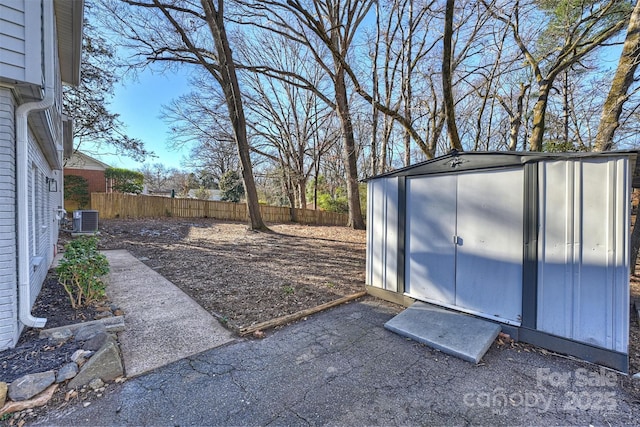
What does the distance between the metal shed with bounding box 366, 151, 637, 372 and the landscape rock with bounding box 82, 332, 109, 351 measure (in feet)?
10.7

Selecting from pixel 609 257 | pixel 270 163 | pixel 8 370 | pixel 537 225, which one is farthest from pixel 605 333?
pixel 270 163

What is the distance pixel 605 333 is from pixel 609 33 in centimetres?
716

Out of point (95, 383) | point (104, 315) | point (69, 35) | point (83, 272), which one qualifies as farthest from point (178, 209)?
point (95, 383)

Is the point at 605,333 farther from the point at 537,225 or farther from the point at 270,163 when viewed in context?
the point at 270,163

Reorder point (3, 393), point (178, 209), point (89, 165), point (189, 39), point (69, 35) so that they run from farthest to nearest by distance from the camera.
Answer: point (89, 165) < point (178, 209) < point (189, 39) < point (69, 35) < point (3, 393)

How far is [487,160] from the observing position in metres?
3.05

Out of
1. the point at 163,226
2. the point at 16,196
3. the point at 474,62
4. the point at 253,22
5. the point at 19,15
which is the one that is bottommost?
the point at 163,226

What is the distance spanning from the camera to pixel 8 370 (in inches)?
78.7

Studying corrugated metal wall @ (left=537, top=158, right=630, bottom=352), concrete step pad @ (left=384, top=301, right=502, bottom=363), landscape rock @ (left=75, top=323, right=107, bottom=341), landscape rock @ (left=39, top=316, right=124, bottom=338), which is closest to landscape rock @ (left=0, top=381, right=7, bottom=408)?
landscape rock @ (left=75, top=323, right=107, bottom=341)

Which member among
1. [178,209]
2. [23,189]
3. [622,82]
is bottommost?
[178,209]

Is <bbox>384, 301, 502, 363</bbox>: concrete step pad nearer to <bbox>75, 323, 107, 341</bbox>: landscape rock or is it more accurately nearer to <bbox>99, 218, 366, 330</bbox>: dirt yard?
<bbox>99, 218, 366, 330</bbox>: dirt yard

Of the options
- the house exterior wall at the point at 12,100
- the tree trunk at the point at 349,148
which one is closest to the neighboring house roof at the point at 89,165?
the tree trunk at the point at 349,148

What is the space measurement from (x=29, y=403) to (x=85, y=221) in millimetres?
7482

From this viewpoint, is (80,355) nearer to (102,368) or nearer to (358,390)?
(102,368)
